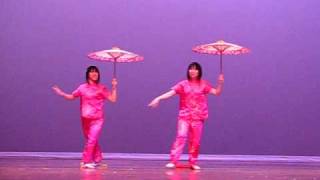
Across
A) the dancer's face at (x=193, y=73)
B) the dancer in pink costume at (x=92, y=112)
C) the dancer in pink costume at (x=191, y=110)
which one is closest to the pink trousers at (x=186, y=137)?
the dancer in pink costume at (x=191, y=110)

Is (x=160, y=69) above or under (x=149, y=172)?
above

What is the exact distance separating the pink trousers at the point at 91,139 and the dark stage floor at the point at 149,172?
20 centimetres

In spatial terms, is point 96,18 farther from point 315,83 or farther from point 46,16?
point 315,83

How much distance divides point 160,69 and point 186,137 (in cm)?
193

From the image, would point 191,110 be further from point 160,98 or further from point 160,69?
point 160,69

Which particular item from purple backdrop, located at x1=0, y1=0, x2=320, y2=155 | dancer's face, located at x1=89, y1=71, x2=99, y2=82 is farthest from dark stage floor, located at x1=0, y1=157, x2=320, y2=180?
dancer's face, located at x1=89, y1=71, x2=99, y2=82

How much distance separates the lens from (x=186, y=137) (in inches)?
276

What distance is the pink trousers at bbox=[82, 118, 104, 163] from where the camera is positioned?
6.99 metres

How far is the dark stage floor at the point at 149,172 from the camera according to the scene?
5676 mm

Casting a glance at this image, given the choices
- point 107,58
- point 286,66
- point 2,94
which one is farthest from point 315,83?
point 2,94

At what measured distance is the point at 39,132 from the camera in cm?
871

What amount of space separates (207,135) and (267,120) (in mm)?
971

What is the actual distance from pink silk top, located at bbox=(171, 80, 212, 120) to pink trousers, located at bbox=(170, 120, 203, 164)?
8 centimetres

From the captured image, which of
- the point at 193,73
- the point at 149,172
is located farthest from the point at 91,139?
the point at 193,73
